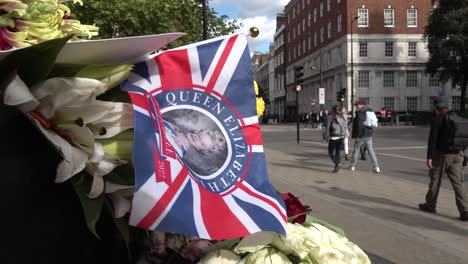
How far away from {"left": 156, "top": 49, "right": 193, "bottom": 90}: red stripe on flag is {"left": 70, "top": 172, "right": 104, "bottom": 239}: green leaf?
0.32 meters

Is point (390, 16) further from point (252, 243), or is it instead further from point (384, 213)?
point (252, 243)

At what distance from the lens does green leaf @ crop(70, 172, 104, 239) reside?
111 cm

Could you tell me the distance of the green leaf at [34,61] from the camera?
1041mm

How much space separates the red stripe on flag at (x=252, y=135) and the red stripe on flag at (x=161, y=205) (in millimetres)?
244

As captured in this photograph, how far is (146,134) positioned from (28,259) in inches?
15.0

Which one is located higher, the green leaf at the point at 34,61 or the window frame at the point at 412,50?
the window frame at the point at 412,50

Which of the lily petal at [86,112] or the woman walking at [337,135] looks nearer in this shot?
the lily petal at [86,112]

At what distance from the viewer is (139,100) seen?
117cm

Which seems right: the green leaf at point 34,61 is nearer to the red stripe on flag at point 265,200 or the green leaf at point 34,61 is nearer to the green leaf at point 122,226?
the green leaf at point 122,226

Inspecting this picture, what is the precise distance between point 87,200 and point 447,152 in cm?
A: 737

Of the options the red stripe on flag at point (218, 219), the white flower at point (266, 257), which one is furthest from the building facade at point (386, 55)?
the red stripe on flag at point (218, 219)

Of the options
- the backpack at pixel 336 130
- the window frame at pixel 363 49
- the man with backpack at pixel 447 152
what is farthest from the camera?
the window frame at pixel 363 49

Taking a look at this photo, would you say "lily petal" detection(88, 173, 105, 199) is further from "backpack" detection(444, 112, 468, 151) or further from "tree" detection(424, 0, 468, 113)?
"tree" detection(424, 0, 468, 113)

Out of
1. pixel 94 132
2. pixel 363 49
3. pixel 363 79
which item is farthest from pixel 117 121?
pixel 363 49
